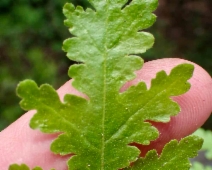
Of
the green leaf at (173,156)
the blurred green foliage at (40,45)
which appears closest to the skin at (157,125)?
the green leaf at (173,156)

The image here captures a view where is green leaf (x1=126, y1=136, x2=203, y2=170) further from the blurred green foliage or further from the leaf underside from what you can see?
the blurred green foliage

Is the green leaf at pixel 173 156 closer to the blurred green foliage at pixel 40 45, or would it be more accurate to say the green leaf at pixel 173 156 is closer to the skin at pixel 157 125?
the skin at pixel 157 125

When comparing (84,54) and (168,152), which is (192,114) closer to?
(168,152)

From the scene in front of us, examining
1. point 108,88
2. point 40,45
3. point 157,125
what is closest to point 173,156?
point 157,125

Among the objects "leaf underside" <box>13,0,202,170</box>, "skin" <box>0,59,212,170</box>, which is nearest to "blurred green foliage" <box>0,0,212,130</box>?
"skin" <box>0,59,212,170</box>

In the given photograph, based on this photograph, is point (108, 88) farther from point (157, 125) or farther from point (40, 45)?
point (40, 45)
